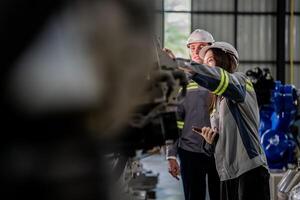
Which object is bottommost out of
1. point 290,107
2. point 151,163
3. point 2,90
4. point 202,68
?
point 151,163

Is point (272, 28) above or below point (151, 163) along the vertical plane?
above

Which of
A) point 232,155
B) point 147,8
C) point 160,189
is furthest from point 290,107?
point 147,8

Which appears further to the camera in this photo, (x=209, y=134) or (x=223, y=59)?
(x=209, y=134)

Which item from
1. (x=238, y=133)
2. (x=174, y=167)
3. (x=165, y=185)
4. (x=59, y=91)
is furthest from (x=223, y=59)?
(x=165, y=185)

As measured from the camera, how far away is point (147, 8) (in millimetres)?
867

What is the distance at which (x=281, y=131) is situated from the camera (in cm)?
612

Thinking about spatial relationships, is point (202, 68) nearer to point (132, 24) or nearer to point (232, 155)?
point (232, 155)

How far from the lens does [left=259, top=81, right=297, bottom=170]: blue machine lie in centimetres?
587

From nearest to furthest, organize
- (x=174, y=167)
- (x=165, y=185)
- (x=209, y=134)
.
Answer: (x=209, y=134) → (x=174, y=167) → (x=165, y=185)

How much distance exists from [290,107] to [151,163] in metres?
4.04

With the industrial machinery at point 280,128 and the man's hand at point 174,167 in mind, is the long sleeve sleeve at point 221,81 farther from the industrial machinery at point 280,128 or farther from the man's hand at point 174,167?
the industrial machinery at point 280,128

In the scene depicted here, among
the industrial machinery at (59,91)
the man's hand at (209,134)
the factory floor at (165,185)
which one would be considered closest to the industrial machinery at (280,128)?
the factory floor at (165,185)

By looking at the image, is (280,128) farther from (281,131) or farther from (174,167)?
(174,167)

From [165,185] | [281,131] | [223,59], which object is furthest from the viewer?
[165,185]
